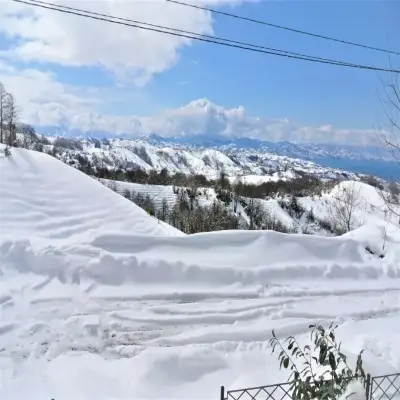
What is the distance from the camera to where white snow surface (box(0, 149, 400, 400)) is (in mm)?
2912

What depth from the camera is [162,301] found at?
4105 millimetres

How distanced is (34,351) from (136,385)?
0.92 m

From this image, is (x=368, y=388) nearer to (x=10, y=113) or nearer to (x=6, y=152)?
(x=6, y=152)

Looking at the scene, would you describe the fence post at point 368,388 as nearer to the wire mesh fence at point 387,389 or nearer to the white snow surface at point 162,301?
the wire mesh fence at point 387,389

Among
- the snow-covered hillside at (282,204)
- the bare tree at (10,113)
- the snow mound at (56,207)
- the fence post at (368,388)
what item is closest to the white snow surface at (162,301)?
the snow mound at (56,207)

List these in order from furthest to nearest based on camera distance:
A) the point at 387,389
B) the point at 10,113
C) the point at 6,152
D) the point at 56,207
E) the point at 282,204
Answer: the point at 282,204 → the point at 10,113 → the point at 6,152 → the point at 56,207 → the point at 387,389

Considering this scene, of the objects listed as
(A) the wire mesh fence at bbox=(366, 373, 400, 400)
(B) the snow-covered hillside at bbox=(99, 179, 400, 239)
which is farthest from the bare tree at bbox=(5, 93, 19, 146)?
(A) the wire mesh fence at bbox=(366, 373, 400, 400)

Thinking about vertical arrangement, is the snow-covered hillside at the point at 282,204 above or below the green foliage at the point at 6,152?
below

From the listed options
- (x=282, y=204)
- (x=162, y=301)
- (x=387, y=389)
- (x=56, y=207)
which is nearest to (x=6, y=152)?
(x=56, y=207)

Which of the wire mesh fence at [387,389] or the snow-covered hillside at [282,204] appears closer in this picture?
the wire mesh fence at [387,389]

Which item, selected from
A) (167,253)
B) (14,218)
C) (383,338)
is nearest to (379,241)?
(383,338)

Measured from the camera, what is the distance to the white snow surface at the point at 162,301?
9.55 feet

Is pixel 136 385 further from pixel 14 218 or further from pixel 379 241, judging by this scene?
pixel 379 241

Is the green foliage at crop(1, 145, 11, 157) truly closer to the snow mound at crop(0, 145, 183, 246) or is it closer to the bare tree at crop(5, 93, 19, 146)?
the snow mound at crop(0, 145, 183, 246)
